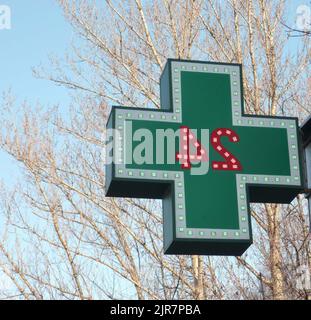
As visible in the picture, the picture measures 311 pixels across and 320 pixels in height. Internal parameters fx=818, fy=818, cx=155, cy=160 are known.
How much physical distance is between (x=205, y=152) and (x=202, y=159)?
0.04m

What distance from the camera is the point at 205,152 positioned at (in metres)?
4.36

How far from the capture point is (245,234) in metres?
4.24

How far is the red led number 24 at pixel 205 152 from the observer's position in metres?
4.34

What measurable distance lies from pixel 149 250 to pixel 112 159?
32.4ft

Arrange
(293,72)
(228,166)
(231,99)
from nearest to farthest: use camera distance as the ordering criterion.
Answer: (228,166), (231,99), (293,72)

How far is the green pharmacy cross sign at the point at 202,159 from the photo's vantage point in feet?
14.0

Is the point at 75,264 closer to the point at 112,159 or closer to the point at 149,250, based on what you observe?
the point at 149,250

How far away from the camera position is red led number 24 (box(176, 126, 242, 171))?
14.2 feet

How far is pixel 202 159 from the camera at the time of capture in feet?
14.3

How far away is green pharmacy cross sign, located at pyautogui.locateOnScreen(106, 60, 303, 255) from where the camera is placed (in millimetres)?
4273

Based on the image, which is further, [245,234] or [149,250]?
[149,250]
